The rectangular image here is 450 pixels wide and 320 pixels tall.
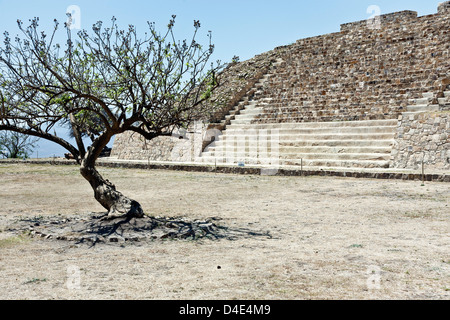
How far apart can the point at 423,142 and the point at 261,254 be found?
1149cm

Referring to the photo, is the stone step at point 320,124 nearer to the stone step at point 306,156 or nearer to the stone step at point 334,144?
the stone step at point 334,144


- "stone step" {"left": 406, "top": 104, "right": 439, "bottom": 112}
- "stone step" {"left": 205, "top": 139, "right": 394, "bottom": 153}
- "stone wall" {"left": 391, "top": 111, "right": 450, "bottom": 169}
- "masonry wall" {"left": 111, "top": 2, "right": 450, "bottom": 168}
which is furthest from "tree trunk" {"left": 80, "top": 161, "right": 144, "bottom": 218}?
"stone step" {"left": 406, "top": 104, "right": 439, "bottom": 112}

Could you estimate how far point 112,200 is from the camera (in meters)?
8.11

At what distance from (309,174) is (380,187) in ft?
11.7

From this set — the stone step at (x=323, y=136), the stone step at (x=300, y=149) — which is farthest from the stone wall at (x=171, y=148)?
the stone step at (x=323, y=136)

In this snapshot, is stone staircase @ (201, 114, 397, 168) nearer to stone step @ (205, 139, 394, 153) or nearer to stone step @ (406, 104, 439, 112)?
stone step @ (205, 139, 394, 153)

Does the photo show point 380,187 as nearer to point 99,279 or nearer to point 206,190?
point 206,190

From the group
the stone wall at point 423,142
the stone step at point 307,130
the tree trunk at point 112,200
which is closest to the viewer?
the tree trunk at point 112,200

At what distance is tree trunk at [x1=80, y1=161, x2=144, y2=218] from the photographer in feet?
25.9

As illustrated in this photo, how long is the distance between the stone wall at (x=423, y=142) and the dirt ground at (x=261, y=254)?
154 inches

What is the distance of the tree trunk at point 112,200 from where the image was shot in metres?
7.89

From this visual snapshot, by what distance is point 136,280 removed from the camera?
4.89m

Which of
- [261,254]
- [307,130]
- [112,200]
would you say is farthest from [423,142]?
[261,254]
